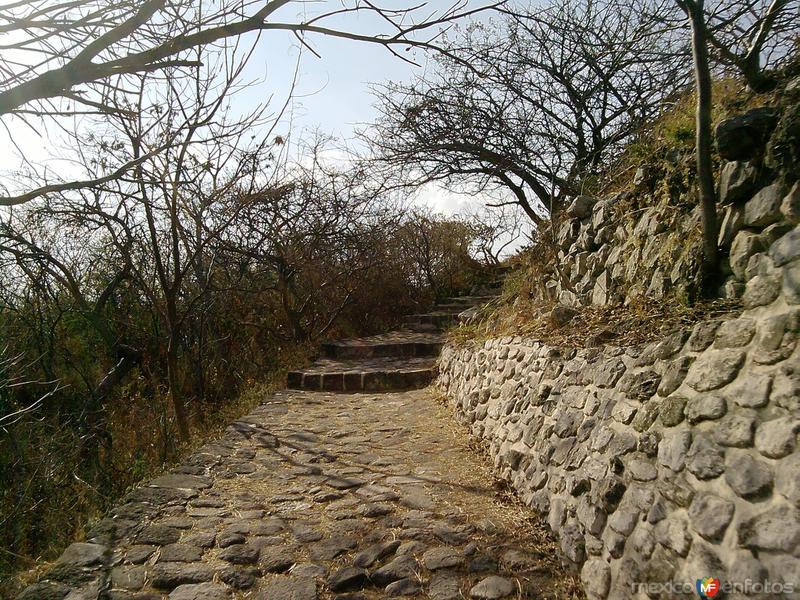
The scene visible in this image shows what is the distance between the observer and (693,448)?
87.0 inches

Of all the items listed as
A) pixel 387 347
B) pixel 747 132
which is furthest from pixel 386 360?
pixel 747 132

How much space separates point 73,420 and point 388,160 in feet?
18.7

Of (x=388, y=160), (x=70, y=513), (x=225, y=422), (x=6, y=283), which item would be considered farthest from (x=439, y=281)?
(x=70, y=513)

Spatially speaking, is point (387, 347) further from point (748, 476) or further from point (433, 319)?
point (748, 476)

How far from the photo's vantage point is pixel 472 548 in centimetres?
316

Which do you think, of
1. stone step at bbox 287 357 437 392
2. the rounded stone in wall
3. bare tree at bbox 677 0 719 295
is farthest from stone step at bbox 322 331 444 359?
the rounded stone in wall

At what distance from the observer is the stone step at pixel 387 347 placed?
9.62 meters

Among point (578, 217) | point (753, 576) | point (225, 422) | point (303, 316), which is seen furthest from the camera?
point (303, 316)

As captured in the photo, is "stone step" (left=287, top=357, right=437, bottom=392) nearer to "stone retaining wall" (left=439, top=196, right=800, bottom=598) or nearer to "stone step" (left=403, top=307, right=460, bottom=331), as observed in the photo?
"stone step" (left=403, top=307, right=460, bottom=331)

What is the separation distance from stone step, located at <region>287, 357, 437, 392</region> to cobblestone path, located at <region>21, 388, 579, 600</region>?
105 inches

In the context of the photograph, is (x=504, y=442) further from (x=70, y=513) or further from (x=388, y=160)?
(x=388, y=160)

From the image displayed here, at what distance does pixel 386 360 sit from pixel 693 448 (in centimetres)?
724

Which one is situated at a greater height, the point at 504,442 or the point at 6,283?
the point at 6,283

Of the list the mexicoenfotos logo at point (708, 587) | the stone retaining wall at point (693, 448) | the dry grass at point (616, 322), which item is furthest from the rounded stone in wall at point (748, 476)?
the dry grass at point (616, 322)
